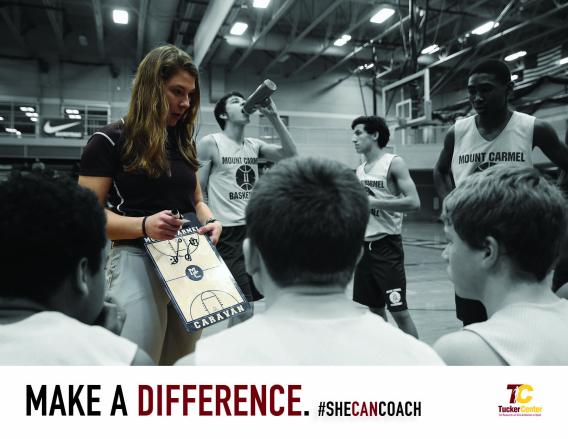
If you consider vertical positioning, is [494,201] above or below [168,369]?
above

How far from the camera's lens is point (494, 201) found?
3.45 feet

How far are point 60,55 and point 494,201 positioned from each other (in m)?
17.8

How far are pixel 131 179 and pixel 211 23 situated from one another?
8.61 meters

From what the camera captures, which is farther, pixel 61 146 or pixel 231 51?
pixel 231 51

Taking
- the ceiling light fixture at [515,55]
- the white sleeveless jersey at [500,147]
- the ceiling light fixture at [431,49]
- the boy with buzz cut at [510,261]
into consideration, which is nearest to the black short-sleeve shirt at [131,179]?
the boy with buzz cut at [510,261]

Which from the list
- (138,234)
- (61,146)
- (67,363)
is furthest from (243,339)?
(61,146)

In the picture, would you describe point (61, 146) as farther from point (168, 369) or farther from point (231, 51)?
point (168, 369)

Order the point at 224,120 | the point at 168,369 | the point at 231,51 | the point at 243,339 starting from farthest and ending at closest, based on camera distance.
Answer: the point at 231,51
the point at 224,120
the point at 168,369
the point at 243,339

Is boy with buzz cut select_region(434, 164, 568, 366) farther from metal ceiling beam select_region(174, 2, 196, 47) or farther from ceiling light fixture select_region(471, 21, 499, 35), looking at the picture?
ceiling light fixture select_region(471, 21, 499, 35)

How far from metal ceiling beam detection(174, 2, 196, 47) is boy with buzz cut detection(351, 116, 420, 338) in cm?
1078

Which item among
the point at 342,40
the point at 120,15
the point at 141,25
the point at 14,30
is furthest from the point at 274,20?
the point at 14,30

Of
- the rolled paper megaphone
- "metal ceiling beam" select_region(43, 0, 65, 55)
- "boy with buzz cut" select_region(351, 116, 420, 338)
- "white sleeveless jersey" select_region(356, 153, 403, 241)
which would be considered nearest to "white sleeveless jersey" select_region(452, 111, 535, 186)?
"boy with buzz cut" select_region(351, 116, 420, 338)

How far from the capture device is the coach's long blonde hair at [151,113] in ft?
5.40

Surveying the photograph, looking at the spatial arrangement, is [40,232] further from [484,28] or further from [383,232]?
[484,28]
